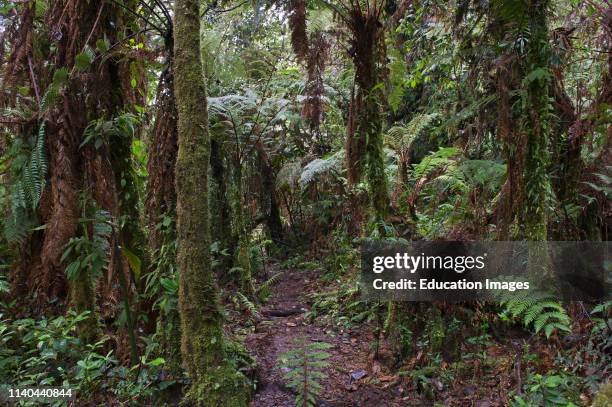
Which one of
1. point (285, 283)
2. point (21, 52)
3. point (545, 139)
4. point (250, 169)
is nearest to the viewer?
point (545, 139)

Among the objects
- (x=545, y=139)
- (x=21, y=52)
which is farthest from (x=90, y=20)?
(x=545, y=139)

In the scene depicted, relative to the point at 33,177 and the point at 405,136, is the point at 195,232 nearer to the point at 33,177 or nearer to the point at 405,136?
the point at 33,177

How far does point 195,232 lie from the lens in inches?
89.5

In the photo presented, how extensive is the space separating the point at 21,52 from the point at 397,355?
358 cm

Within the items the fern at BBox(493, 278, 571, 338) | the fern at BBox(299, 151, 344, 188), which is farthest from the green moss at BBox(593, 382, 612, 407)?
the fern at BBox(299, 151, 344, 188)

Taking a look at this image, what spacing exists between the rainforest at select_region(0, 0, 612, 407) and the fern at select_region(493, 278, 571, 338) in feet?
0.04

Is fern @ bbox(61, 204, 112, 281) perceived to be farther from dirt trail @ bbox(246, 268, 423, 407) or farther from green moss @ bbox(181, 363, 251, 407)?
dirt trail @ bbox(246, 268, 423, 407)

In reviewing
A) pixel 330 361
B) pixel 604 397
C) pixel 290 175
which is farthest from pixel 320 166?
pixel 604 397

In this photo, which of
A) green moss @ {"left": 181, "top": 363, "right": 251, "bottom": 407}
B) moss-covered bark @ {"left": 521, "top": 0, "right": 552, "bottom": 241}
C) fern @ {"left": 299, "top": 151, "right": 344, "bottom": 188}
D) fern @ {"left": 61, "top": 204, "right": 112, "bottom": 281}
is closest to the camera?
green moss @ {"left": 181, "top": 363, "right": 251, "bottom": 407}

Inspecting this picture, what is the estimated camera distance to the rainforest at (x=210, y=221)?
2.43 metres

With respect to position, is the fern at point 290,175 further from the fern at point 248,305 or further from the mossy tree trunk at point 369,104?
the mossy tree trunk at point 369,104

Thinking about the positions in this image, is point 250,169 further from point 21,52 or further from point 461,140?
point 21,52

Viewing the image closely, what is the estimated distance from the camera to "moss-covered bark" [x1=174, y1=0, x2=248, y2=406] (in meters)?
2.27

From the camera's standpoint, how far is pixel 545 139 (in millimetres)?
3008
